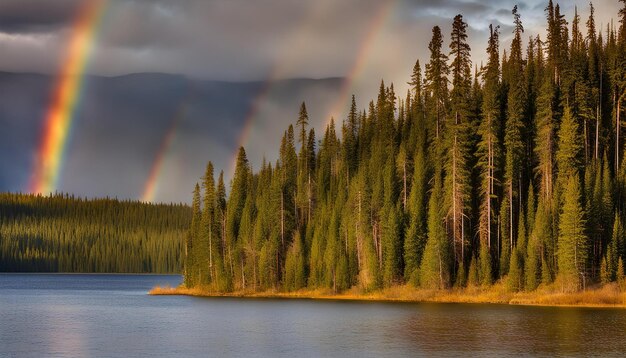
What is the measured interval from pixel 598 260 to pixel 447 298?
20.8m

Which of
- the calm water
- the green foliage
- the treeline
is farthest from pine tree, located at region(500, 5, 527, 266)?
the green foliage

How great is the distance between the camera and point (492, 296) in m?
120

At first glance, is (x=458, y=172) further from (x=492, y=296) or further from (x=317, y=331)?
(x=317, y=331)

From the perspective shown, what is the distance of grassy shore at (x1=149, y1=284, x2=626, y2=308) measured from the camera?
110 metres

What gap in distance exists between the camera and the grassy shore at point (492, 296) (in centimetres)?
11038

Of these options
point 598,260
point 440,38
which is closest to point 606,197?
point 598,260

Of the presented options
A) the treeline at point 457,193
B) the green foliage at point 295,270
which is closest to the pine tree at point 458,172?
the treeline at point 457,193

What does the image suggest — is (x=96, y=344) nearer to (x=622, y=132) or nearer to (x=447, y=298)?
(x=447, y=298)

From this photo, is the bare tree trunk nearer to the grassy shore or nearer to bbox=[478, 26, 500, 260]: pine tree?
the grassy shore

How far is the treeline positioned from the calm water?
39.8 feet

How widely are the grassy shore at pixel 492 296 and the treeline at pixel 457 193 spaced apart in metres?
1.30

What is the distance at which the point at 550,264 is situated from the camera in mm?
117062

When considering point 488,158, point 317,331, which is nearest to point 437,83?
point 488,158

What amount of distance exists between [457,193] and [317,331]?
52272 millimetres
